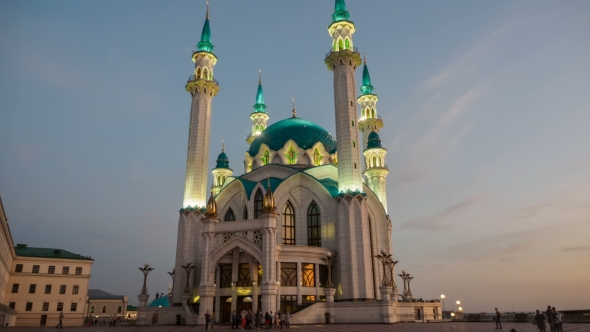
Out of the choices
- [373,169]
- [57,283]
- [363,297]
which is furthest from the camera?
[57,283]

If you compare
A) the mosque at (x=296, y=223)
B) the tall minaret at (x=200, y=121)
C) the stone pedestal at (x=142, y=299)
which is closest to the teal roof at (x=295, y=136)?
the mosque at (x=296, y=223)

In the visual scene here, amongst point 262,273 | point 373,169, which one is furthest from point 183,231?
point 373,169

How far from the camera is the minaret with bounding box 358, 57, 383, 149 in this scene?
192 feet

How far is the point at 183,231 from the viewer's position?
4484 cm

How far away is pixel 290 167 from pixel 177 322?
63.3ft

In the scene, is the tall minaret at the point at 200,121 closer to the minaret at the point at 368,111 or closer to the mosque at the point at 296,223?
the mosque at the point at 296,223

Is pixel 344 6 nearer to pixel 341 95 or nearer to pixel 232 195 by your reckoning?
pixel 341 95

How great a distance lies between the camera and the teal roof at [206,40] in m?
52.8

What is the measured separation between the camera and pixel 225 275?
3966 centimetres

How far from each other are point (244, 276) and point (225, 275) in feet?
6.34

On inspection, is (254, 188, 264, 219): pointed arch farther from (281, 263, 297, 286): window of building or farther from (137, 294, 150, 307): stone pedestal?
(137, 294, 150, 307): stone pedestal

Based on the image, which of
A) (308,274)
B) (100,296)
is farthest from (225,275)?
(100,296)

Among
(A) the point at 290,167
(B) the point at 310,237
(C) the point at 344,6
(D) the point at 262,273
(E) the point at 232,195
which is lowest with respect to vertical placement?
(D) the point at 262,273

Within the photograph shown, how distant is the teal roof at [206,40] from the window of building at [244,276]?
26.9 meters
